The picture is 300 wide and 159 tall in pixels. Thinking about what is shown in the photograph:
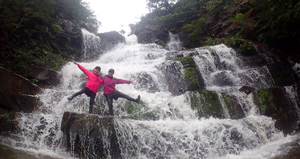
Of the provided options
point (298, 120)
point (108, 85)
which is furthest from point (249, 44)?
point (108, 85)

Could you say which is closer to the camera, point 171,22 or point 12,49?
point 12,49

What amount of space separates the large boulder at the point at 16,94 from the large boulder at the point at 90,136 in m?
2.62

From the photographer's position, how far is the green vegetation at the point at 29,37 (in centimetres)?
747

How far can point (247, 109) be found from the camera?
6.70 m

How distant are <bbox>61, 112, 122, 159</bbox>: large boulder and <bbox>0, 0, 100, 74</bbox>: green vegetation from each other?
15.9 ft

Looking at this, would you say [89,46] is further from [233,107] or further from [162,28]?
[233,107]

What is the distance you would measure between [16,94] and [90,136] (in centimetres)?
373

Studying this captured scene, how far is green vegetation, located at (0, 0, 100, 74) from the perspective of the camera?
24.5 ft

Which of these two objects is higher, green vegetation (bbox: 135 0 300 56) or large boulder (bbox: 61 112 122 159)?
green vegetation (bbox: 135 0 300 56)

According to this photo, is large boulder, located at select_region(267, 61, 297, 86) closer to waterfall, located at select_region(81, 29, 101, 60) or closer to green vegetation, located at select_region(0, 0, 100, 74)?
green vegetation, located at select_region(0, 0, 100, 74)

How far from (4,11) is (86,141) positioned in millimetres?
6695

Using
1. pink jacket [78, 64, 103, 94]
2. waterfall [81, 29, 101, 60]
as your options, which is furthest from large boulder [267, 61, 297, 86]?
waterfall [81, 29, 101, 60]

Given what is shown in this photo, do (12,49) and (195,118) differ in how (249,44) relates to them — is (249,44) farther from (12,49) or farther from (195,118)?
(12,49)

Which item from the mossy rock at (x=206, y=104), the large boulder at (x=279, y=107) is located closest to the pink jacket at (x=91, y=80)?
the mossy rock at (x=206, y=104)
